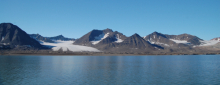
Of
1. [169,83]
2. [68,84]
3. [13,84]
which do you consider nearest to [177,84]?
[169,83]

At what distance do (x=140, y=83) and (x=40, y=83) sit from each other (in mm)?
18737

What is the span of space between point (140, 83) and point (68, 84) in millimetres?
13228

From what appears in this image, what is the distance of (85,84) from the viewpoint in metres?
33.2

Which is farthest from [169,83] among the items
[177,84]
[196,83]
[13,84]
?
[13,84]

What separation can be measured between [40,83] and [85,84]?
863 centimetres

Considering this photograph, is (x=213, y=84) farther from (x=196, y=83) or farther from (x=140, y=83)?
(x=140, y=83)

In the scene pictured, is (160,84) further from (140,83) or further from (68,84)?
(68,84)

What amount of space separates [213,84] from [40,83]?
3171 cm

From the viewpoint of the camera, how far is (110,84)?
33.5 meters

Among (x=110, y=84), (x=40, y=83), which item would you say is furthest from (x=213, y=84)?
(x=40, y=83)

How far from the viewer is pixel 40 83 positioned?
3416cm

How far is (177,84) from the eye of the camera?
1289 inches

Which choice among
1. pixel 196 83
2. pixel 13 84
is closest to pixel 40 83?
pixel 13 84

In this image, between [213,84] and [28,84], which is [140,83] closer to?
[213,84]
